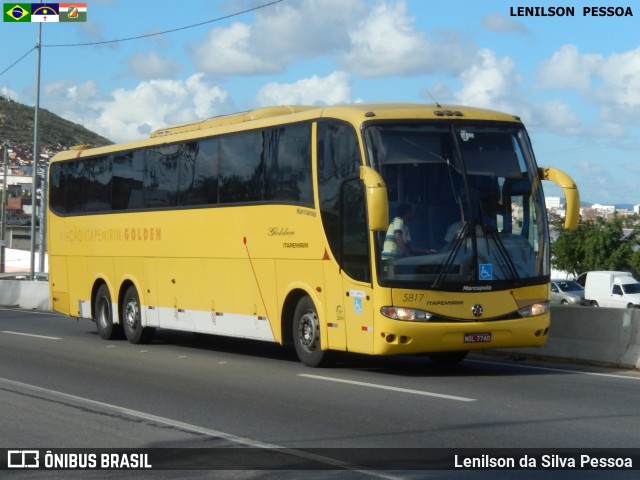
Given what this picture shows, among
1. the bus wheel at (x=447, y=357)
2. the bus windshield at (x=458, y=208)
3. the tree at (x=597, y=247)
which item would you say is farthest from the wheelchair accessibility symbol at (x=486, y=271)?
the tree at (x=597, y=247)

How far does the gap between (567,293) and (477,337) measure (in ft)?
146

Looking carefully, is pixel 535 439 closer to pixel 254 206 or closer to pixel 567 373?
pixel 567 373

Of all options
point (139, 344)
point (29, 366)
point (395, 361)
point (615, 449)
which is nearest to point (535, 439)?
point (615, 449)

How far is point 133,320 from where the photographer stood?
21781 millimetres

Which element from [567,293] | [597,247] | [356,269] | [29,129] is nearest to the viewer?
[356,269]

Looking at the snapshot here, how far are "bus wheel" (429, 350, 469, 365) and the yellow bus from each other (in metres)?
0.04

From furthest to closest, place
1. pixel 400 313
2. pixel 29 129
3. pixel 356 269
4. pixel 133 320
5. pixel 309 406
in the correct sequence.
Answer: pixel 29 129 → pixel 133 320 → pixel 356 269 → pixel 400 313 → pixel 309 406

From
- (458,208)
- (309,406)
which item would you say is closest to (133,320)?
(458,208)

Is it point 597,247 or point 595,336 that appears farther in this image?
point 597,247

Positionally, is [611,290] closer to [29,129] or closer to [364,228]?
[364,228]

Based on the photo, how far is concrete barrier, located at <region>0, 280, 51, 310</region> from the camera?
36844mm

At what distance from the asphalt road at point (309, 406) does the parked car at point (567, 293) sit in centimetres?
3974

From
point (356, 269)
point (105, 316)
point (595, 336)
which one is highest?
point (356, 269)

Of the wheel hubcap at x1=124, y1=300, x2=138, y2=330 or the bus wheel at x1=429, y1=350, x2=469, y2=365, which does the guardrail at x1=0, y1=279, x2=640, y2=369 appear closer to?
the bus wheel at x1=429, y1=350, x2=469, y2=365
